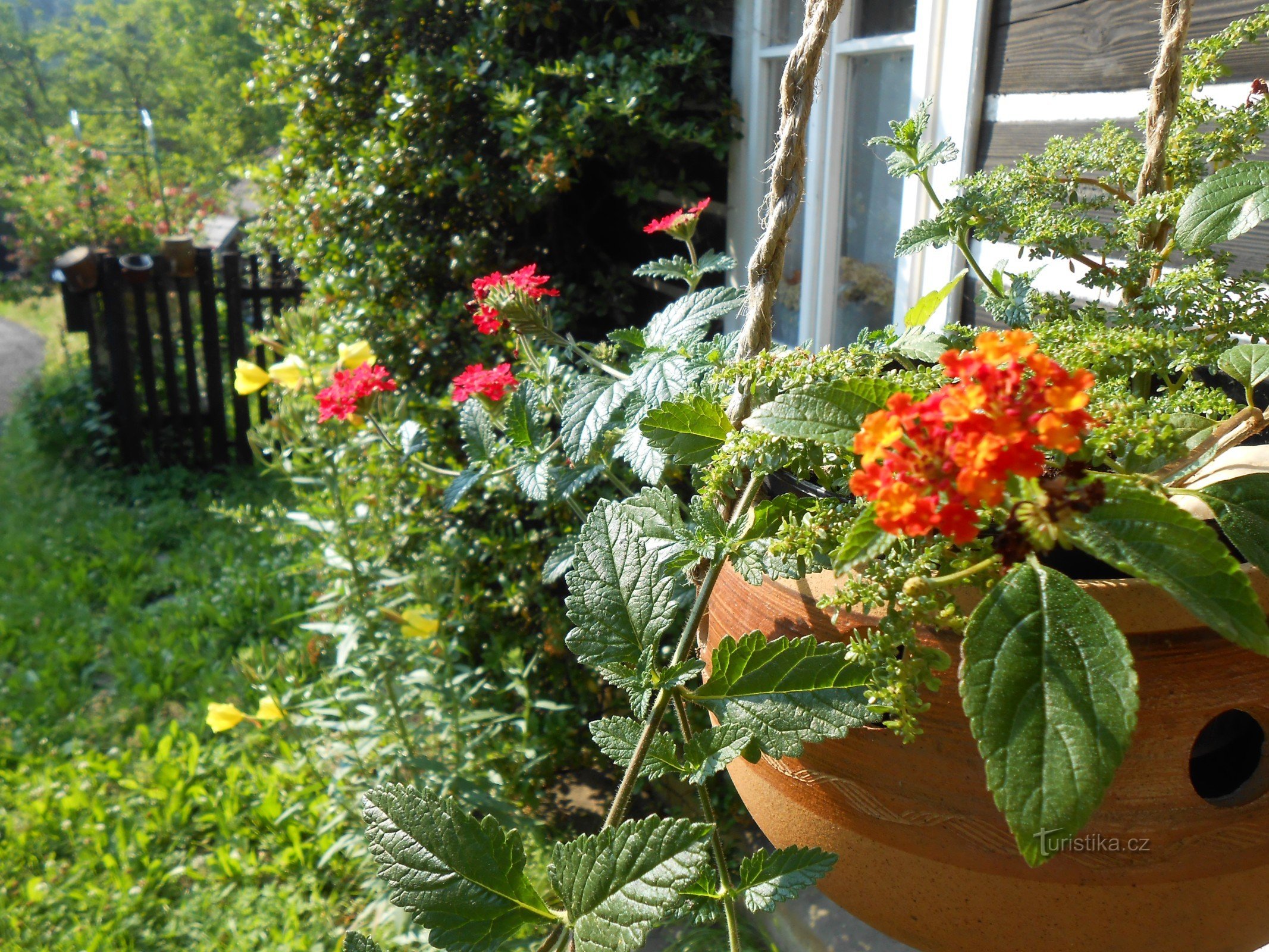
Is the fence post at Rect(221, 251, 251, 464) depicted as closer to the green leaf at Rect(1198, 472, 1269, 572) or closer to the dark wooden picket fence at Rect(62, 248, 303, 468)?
the dark wooden picket fence at Rect(62, 248, 303, 468)

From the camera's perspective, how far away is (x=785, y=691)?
0.67 meters

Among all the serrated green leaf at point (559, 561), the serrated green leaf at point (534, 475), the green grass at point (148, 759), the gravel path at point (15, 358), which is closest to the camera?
the serrated green leaf at point (534, 475)

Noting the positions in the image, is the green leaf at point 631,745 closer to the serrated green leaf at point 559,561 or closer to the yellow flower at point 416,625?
the serrated green leaf at point 559,561

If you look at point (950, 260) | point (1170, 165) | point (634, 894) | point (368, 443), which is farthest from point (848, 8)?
point (634, 894)

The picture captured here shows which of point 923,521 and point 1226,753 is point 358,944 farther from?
point 1226,753

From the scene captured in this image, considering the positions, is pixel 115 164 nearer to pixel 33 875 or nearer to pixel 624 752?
pixel 33 875

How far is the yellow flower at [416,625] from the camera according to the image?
1784 millimetres

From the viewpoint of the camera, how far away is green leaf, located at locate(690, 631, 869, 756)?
637 mm

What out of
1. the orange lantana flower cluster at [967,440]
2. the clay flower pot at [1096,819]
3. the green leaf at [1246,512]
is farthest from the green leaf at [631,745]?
the green leaf at [1246,512]

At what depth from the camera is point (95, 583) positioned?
3.33 m

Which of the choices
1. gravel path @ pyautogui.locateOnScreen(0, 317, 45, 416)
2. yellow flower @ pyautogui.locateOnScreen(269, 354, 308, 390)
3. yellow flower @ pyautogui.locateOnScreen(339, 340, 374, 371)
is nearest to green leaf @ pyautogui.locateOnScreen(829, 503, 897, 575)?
yellow flower @ pyautogui.locateOnScreen(339, 340, 374, 371)

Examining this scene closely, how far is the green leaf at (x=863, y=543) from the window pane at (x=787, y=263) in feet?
5.08

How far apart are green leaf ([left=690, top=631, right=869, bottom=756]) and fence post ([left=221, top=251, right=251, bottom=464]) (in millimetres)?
3962

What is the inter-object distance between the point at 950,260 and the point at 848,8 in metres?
0.70
